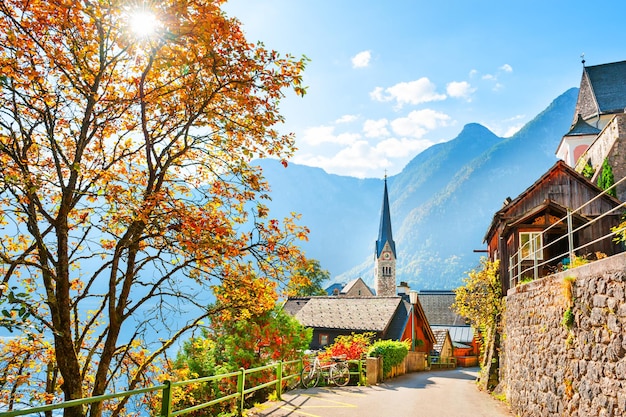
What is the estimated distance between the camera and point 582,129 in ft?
119

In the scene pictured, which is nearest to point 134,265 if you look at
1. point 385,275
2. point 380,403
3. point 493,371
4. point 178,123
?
point 178,123

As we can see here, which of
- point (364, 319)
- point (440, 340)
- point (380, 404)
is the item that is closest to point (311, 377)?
point (380, 404)

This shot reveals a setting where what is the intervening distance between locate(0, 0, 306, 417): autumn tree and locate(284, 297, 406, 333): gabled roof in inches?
871

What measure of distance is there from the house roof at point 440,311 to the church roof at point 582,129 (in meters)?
24.2

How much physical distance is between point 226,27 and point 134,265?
12.9 feet

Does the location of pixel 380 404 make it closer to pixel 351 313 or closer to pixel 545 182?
pixel 545 182

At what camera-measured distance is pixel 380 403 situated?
11344 mm

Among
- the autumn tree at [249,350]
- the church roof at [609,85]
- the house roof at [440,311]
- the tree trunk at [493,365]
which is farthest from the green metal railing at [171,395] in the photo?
the house roof at [440,311]

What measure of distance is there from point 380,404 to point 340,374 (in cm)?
403

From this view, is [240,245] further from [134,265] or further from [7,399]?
[7,399]

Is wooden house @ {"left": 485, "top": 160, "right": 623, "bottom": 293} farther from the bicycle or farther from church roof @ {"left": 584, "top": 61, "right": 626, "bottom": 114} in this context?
church roof @ {"left": 584, "top": 61, "right": 626, "bottom": 114}

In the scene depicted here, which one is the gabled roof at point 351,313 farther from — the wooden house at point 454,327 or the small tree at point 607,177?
the small tree at point 607,177

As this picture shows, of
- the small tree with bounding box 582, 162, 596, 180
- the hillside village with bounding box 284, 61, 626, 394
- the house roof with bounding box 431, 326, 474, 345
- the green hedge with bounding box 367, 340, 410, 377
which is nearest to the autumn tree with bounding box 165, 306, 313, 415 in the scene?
the green hedge with bounding box 367, 340, 410, 377

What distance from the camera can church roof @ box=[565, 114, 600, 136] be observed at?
35500mm
